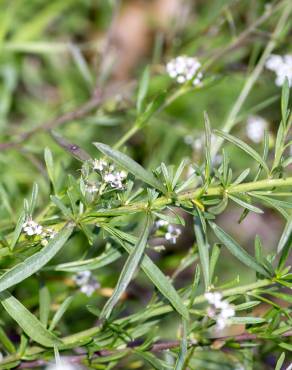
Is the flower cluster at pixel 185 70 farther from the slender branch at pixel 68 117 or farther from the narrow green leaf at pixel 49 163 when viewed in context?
the narrow green leaf at pixel 49 163

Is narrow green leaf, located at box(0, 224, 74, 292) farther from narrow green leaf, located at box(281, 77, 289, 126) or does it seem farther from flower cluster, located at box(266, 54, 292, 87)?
flower cluster, located at box(266, 54, 292, 87)

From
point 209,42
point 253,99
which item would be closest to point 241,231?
point 253,99

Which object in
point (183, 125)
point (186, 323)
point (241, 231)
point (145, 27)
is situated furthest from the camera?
point (145, 27)

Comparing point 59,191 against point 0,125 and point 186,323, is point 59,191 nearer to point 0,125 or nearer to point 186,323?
point 186,323

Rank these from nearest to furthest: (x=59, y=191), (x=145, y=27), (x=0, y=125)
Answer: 1. (x=59, y=191)
2. (x=0, y=125)
3. (x=145, y=27)

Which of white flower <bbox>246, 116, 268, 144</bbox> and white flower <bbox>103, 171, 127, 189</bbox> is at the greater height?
white flower <bbox>103, 171, 127, 189</bbox>

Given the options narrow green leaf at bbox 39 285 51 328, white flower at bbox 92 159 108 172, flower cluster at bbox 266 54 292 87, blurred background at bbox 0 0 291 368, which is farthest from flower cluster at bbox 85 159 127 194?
flower cluster at bbox 266 54 292 87

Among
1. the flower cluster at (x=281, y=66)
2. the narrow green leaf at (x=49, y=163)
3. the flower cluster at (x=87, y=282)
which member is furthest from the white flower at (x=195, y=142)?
the narrow green leaf at (x=49, y=163)
